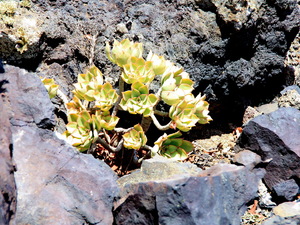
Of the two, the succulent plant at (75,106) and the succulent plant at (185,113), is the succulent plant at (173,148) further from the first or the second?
the succulent plant at (75,106)

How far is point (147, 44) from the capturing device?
3959mm

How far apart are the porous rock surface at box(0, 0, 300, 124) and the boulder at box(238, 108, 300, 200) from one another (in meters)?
0.68

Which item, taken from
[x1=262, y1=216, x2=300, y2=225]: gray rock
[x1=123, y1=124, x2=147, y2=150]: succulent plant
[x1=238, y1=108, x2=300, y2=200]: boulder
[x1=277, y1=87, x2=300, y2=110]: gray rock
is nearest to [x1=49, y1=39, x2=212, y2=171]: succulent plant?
[x1=123, y1=124, x2=147, y2=150]: succulent plant

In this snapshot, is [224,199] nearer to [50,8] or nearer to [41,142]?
[41,142]

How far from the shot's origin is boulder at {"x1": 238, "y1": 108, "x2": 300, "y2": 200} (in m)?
3.41

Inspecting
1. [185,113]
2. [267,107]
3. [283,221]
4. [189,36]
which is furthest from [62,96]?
[267,107]

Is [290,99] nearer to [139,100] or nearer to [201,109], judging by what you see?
[201,109]

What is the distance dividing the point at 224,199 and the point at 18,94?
5.74 ft

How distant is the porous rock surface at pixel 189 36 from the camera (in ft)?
12.9

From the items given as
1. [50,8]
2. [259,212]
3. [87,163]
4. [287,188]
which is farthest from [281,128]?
[50,8]

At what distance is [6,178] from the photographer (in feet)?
7.38

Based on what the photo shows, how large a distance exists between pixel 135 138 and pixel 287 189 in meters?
1.44

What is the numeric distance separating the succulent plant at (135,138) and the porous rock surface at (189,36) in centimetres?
89

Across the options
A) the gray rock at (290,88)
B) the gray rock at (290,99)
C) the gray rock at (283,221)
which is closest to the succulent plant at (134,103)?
the gray rock at (283,221)
